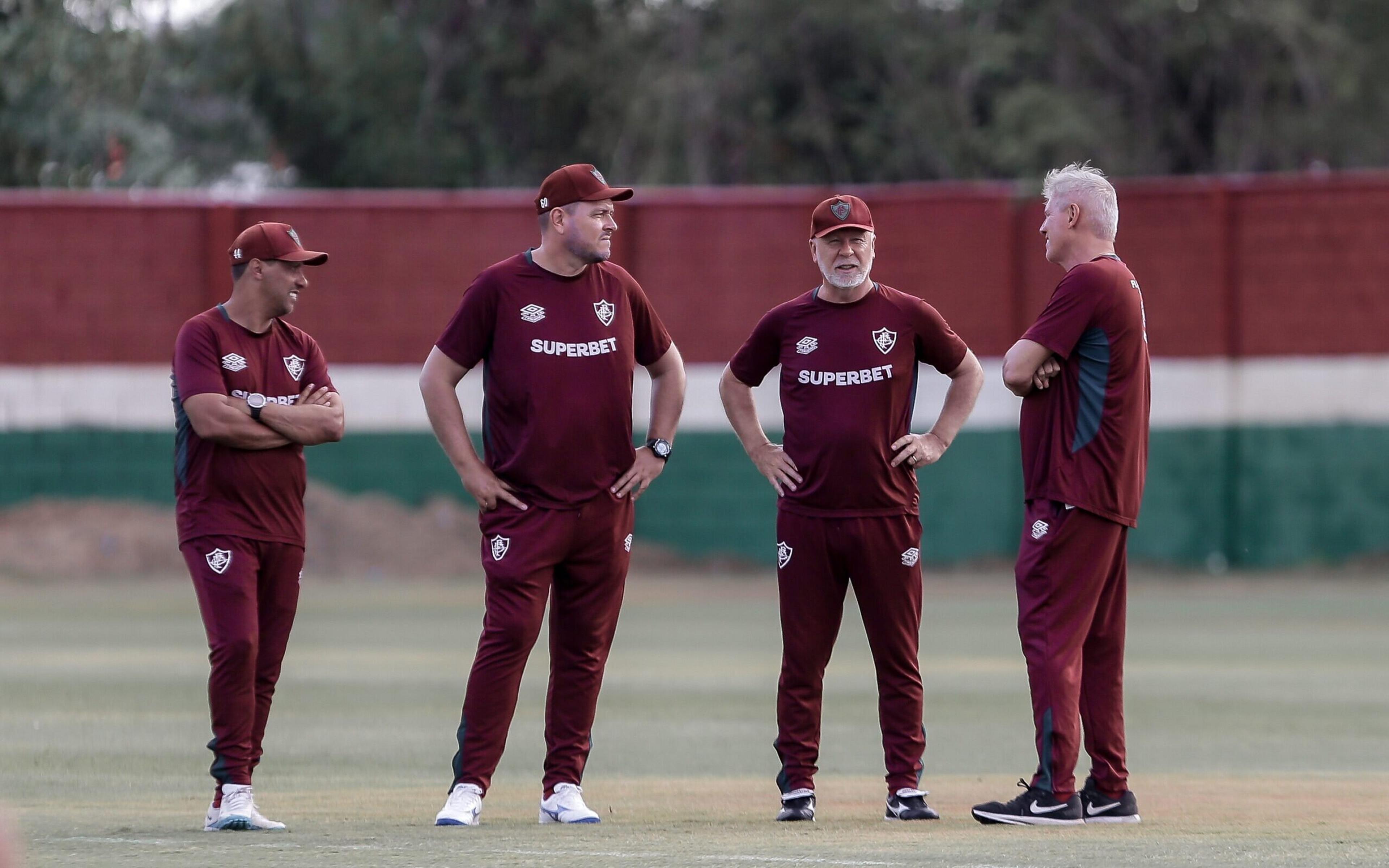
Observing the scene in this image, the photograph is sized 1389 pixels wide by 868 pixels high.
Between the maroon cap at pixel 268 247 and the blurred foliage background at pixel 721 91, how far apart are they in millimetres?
21226

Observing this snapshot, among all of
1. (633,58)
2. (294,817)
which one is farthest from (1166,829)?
(633,58)

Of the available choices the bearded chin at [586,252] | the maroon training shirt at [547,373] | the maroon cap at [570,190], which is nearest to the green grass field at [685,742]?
the maroon training shirt at [547,373]

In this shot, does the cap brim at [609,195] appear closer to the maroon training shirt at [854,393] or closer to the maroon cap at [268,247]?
the maroon training shirt at [854,393]

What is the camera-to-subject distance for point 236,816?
7293mm

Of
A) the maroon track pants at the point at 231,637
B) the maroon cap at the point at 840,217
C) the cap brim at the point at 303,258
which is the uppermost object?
the maroon cap at the point at 840,217

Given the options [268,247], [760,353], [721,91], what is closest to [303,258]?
[268,247]

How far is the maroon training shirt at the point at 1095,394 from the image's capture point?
723cm

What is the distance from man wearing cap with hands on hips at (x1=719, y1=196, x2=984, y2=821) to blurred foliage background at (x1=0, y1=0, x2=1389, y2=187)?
21987 mm

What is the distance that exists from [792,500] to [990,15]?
2912cm

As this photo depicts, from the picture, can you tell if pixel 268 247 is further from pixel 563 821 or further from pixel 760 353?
pixel 563 821

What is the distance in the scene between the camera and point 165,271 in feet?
71.9

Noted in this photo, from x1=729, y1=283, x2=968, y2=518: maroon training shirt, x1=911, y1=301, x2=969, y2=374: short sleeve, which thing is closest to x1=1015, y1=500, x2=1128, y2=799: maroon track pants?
x1=729, y1=283, x2=968, y2=518: maroon training shirt

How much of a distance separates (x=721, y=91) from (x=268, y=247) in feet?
93.8

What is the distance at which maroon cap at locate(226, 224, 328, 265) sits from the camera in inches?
297
